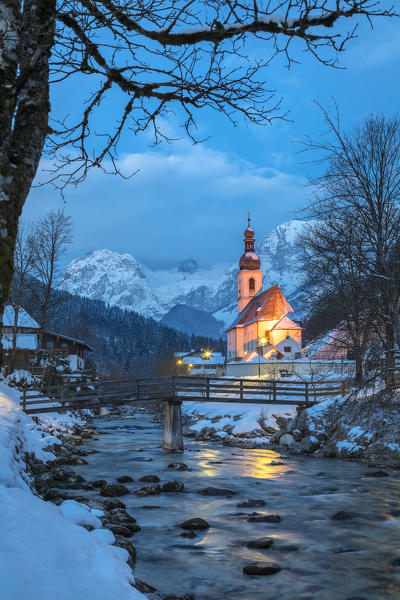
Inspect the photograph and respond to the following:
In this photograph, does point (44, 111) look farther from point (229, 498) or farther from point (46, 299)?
point (46, 299)

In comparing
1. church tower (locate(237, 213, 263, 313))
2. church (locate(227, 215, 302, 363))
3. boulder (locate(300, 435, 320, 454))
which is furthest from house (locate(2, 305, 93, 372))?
church tower (locate(237, 213, 263, 313))

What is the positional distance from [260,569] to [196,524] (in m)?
3.10

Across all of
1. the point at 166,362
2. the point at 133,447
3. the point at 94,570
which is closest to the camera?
the point at 94,570

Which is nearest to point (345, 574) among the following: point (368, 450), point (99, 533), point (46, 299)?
point (99, 533)

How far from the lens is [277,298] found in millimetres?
69750

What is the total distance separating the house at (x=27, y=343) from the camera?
1622 inches

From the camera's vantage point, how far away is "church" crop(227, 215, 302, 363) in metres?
60.0

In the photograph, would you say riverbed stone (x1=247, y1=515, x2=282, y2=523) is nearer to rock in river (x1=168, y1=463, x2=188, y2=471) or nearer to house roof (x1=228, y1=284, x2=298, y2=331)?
rock in river (x1=168, y1=463, x2=188, y2=471)

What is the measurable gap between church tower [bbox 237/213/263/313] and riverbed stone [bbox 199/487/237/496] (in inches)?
2881

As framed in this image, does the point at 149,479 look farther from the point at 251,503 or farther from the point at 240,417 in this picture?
the point at 240,417

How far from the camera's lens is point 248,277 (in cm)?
8781

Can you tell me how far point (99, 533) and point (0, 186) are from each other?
14.8ft

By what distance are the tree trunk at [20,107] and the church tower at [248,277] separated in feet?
273

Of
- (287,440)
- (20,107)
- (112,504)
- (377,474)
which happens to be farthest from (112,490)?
(287,440)
